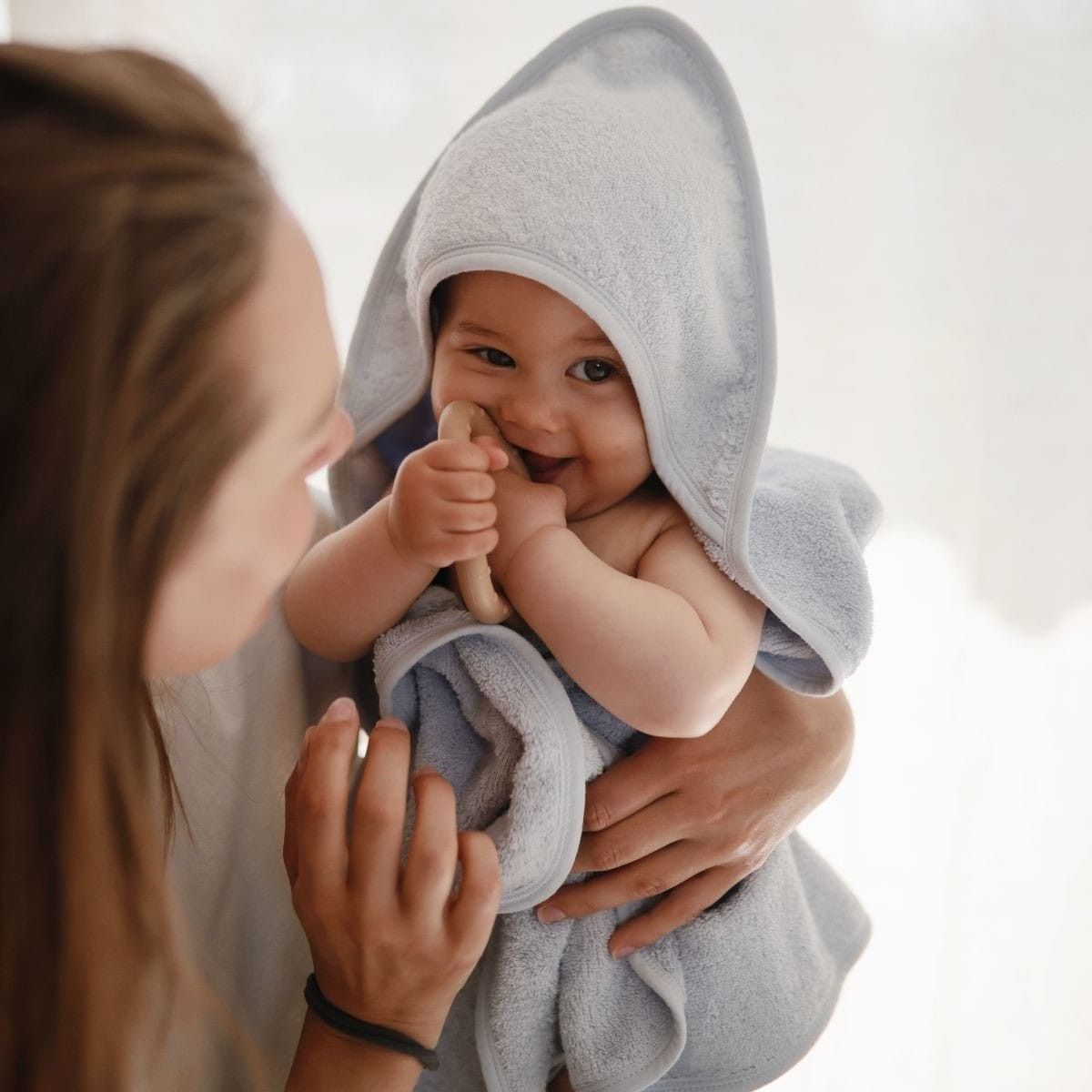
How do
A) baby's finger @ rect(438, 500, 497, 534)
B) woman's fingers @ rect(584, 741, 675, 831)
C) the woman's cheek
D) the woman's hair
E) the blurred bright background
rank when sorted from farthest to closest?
the blurred bright background → woman's fingers @ rect(584, 741, 675, 831) → baby's finger @ rect(438, 500, 497, 534) → the woman's cheek → the woman's hair

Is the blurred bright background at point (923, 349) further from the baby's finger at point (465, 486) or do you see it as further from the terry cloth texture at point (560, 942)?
the baby's finger at point (465, 486)

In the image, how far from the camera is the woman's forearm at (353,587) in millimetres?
803

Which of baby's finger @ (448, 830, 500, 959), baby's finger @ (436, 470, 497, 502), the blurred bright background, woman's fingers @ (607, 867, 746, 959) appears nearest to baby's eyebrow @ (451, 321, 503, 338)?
baby's finger @ (436, 470, 497, 502)

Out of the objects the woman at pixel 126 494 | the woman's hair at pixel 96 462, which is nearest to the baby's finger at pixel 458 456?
the woman at pixel 126 494

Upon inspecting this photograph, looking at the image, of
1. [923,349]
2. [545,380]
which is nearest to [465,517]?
[545,380]

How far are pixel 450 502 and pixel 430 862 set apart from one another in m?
0.23

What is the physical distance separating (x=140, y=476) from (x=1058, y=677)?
1.24 metres

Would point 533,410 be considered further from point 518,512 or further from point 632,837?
point 632,837

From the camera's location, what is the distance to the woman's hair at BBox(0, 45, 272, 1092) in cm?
48

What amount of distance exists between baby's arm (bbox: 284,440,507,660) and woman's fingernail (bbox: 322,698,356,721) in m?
0.08

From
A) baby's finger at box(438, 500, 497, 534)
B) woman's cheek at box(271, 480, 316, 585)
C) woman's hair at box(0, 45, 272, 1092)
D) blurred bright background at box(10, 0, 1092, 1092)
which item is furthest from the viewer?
blurred bright background at box(10, 0, 1092, 1092)

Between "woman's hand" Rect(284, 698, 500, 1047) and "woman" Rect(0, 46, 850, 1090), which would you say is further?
"woman's hand" Rect(284, 698, 500, 1047)

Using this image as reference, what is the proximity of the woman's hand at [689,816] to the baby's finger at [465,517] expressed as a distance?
24 centimetres

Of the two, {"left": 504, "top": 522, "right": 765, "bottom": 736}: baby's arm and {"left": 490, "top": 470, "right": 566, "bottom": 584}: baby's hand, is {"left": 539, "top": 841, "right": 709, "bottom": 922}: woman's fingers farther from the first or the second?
{"left": 490, "top": 470, "right": 566, "bottom": 584}: baby's hand
